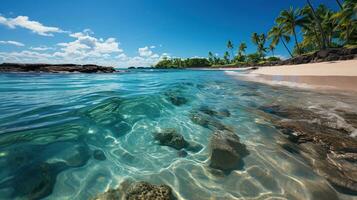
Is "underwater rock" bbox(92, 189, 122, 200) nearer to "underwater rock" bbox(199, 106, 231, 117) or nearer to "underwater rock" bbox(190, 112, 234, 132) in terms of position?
"underwater rock" bbox(190, 112, 234, 132)

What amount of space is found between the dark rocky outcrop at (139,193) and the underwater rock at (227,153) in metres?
0.99

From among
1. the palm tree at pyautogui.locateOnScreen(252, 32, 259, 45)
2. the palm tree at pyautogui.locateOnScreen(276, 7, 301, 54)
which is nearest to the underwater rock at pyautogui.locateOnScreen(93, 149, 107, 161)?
the palm tree at pyautogui.locateOnScreen(276, 7, 301, 54)

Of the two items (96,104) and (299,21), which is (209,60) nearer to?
(299,21)

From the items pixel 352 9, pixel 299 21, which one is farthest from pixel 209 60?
pixel 352 9

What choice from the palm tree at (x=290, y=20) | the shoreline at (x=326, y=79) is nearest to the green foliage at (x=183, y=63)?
the palm tree at (x=290, y=20)

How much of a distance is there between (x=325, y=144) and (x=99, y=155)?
413 cm

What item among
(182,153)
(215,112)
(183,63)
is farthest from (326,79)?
(183,63)

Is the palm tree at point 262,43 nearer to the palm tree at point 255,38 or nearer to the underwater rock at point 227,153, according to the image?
the palm tree at point 255,38

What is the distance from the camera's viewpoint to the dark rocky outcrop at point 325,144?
2504 mm

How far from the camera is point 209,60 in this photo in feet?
356

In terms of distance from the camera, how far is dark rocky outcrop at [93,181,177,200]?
2170mm

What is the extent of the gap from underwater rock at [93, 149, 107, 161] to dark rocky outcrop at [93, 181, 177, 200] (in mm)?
899

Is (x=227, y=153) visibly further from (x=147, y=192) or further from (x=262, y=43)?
(x=262, y=43)

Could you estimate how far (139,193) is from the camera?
2.22 metres
